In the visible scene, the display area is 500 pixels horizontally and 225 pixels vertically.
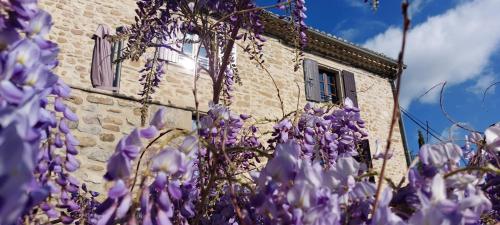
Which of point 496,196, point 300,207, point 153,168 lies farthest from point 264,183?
point 496,196

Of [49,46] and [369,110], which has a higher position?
[369,110]

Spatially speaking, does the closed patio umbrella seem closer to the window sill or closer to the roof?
the window sill

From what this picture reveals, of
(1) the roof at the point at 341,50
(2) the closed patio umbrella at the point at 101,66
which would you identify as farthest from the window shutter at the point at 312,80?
(2) the closed patio umbrella at the point at 101,66

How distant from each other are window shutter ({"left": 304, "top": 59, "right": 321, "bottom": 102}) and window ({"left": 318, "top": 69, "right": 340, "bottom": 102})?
2.02 ft

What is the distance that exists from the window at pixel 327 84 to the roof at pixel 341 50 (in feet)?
1.23

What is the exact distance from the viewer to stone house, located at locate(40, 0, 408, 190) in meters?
5.45

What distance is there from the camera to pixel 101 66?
7.14 metres

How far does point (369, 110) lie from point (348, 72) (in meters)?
1.20

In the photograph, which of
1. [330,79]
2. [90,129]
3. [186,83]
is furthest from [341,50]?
[90,129]

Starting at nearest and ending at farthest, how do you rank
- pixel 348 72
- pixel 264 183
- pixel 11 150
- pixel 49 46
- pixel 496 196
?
pixel 11 150
pixel 49 46
pixel 264 183
pixel 496 196
pixel 348 72

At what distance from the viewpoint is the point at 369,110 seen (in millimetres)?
10867

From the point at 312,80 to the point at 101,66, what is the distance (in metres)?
5.06

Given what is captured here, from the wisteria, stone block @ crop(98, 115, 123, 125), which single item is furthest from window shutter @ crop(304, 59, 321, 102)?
the wisteria

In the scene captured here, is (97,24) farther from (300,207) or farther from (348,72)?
(300,207)
